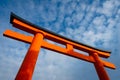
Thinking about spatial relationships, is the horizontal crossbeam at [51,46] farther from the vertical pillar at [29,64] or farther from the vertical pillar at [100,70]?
the vertical pillar at [29,64]

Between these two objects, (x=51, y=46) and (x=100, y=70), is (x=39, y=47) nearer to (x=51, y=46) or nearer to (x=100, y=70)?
(x=51, y=46)

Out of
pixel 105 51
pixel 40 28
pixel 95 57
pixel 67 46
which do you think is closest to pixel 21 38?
pixel 40 28

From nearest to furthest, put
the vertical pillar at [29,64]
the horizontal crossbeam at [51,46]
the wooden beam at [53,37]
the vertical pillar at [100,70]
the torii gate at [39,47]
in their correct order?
1. the vertical pillar at [29,64]
2. the torii gate at [39,47]
3. the horizontal crossbeam at [51,46]
4. the wooden beam at [53,37]
5. the vertical pillar at [100,70]

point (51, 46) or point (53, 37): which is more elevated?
point (53, 37)

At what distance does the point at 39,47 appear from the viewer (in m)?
3.74

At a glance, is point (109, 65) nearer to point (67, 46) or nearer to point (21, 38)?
point (67, 46)

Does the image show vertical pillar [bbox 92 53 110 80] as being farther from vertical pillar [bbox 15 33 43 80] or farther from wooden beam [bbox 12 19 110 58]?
vertical pillar [bbox 15 33 43 80]

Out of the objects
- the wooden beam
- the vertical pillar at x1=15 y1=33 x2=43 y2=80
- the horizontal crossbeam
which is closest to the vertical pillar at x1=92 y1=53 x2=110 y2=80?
the horizontal crossbeam

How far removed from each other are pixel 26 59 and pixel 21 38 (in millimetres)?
1058

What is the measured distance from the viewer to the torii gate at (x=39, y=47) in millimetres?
2926

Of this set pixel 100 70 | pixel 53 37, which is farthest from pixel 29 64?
pixel 100 70

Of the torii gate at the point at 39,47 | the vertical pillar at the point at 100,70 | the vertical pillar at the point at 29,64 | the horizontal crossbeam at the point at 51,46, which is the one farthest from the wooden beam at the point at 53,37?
the vertical pillar at the point at 29,64

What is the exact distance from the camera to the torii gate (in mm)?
2926

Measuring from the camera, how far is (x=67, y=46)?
4.86 meters
